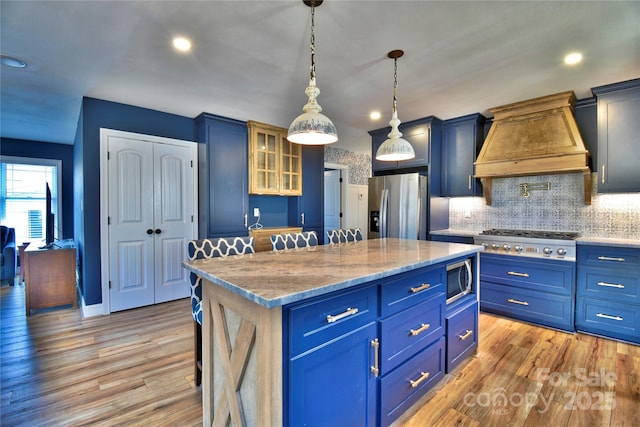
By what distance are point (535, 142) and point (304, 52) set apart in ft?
9.10

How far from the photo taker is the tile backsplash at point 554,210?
3115mm

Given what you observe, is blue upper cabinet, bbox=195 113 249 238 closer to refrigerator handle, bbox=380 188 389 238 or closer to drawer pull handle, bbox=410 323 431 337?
refrigerator handle, bbox=380 188 389 238

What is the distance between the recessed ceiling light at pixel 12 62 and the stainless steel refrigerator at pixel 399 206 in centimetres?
389

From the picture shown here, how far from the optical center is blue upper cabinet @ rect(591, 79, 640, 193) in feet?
9.27

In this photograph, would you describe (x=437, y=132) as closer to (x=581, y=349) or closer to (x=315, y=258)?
(x=581, y=349)

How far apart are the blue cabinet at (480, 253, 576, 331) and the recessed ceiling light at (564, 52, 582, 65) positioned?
184cm

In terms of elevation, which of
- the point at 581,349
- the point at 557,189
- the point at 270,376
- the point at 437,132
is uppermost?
the point at 437,132

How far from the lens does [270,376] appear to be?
3.57 feet

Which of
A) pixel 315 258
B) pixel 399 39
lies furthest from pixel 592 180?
pixel 315 258

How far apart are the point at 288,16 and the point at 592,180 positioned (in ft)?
11.7

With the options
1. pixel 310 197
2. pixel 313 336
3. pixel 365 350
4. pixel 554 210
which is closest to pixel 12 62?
pixel 313 336

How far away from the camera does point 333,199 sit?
654cm

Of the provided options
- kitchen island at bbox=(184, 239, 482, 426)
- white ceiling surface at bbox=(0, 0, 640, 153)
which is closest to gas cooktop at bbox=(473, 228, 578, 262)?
white ceiling surface at bbox=(0, 0, 640, 153)

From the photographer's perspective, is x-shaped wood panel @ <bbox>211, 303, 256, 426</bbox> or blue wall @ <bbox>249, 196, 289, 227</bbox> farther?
blue wall @ <bbox>249, 196, 289, 227</bbox>
